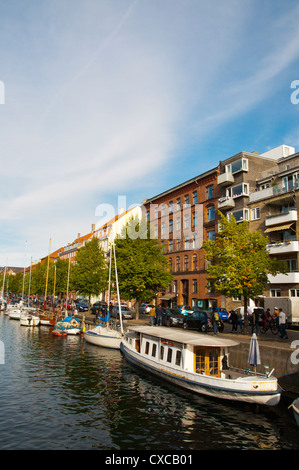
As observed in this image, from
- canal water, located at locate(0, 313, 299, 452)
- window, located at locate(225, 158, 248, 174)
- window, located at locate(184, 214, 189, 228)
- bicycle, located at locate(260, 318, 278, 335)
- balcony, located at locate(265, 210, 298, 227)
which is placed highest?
window, located at locate(225, 158, 248, 174)

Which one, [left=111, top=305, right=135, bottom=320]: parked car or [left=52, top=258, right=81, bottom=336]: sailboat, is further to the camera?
[left=111, top=305, right=135, bottom=320]: parked car

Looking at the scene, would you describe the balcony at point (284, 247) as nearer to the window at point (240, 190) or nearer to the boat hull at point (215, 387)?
the window at point (240, 190)

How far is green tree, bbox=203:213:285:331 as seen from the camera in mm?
27312

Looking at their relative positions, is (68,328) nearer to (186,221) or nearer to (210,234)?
(210,234)

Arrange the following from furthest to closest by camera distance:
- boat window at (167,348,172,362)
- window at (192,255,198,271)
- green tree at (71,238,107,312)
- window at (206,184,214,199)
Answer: window at (192,255,198,271), window at (206,184,214,199), green tree at (71,238,107,312), boat window at (167,348,172,362)

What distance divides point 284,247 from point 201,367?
83.2 feet

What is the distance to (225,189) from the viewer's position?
170 feet

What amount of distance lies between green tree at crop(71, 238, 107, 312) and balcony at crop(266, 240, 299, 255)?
23308 millimetres

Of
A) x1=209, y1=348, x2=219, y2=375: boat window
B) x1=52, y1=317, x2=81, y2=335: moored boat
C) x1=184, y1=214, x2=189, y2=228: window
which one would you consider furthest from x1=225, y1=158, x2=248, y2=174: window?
x1=209, y1=348, x2=219, y2=375: boat window

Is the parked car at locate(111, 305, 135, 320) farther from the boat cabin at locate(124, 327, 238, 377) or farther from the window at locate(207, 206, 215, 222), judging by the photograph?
the boat cabin at locate(124, 327, 238, 377)

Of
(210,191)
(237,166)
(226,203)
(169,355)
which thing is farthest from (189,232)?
(169,355)

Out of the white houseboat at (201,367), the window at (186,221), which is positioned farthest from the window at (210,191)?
the white houseboat at (201,367)

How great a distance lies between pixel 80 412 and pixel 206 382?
615 centimetres
